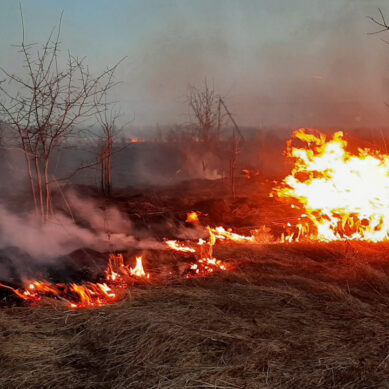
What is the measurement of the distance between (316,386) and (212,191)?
13.1m

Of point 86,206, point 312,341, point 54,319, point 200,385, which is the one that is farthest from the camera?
point 86,206

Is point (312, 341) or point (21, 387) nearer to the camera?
point (21, 387)

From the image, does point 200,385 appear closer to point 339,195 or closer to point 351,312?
point 351,312

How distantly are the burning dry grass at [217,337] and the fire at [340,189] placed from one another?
9.09ft

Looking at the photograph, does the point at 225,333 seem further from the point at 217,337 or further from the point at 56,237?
the point at 56,237

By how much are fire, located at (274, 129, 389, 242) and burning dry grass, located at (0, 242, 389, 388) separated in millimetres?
2769

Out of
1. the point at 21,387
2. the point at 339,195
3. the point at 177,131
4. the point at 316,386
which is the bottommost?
the point at 316,386

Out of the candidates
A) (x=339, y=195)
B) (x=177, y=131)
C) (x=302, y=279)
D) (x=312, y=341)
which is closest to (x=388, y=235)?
(x=339, y=195)

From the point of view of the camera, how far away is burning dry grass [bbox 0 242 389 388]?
294 centimetres

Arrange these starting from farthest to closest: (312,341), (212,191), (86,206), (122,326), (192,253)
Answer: (212,191), (86,206), (192,253), (122,326), (312,341)

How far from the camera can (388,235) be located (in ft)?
23.7

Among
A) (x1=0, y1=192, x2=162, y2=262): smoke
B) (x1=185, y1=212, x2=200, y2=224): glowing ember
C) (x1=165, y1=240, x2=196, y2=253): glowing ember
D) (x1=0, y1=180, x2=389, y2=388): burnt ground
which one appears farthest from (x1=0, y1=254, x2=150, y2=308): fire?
(x1=185, y1=212, x2=200, y2=224): glowing ember

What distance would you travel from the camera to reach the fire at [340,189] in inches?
303

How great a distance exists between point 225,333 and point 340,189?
223 inches
